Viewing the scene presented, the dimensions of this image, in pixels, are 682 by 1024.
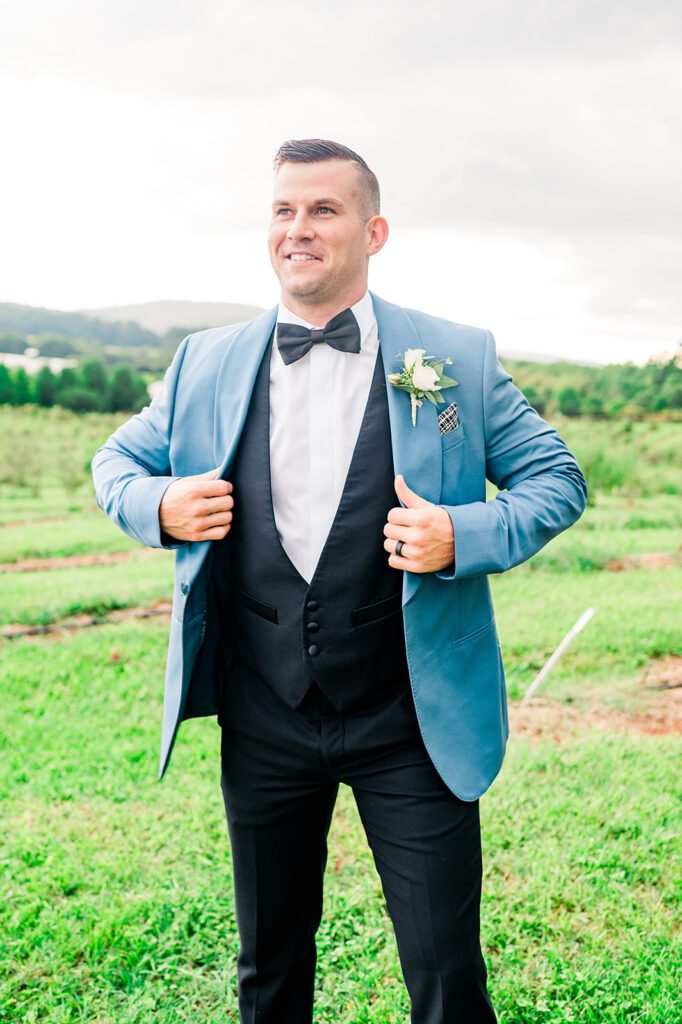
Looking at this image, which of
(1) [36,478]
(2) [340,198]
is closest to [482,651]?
(2) [340,198]

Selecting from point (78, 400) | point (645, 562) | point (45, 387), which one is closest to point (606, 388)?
point (645, 562)

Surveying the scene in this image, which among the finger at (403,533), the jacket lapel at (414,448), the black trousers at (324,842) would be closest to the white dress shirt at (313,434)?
the jacket lapel at (414,448)

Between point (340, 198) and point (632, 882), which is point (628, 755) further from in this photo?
point (340, 198)

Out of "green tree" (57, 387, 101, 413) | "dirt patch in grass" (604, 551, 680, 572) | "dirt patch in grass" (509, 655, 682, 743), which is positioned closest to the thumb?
"dirt patch in grass" (509, 655, 682, 743)

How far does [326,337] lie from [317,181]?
37 centimetres

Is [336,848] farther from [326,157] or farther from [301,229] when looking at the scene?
[326,157]

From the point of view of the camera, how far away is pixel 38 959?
2.92 meters

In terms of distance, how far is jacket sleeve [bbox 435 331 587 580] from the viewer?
73.9 inches

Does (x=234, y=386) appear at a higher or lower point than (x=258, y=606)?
higher

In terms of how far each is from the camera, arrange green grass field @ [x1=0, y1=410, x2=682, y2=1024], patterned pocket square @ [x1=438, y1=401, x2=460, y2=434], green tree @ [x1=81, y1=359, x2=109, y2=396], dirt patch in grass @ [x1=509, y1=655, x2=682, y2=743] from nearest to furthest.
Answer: patterned pocket square @ [x1=438, y1=401, x2=460, y2=434]
green grass field @ [x1=0, y1=410, x2=682, y2=1024]
dirt patch in grass @ [x1=509, y1=655, x2=682, y2=743]
green tree @ [x1=81, y1=359, x2=109, y2=396]

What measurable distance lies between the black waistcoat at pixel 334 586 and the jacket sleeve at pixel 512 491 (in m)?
0.19

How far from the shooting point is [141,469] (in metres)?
2.18

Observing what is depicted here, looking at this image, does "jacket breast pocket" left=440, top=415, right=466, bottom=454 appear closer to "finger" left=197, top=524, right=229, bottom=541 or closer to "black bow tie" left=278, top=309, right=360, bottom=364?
"black bow tie" left=278, top=309, right=360, bottom=364

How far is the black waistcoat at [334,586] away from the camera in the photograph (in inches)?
78.7
